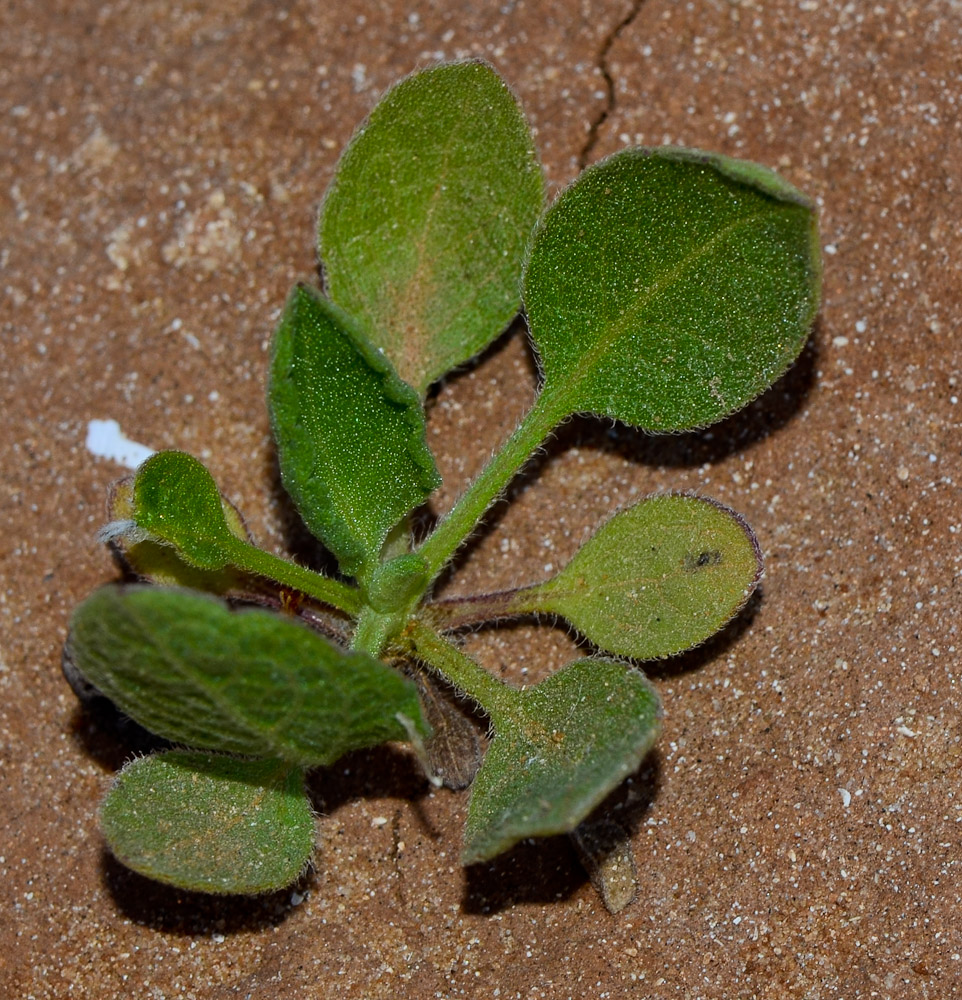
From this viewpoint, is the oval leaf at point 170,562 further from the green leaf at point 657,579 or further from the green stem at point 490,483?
the green leaf at point 657,579

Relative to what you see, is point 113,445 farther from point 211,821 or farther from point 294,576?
point 211,821

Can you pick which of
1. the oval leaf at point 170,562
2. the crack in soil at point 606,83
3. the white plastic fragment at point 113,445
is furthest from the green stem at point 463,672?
the crack in soil at point 606,83

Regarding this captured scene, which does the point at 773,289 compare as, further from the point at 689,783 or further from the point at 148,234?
the point at 148,234

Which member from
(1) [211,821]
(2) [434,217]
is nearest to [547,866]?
(1) [211,821]

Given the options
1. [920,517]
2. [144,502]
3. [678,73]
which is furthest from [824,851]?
[678,73]

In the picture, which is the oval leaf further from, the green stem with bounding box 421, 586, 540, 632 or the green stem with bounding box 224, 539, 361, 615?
the green stem with bounding box 421, 586, 540, 632
